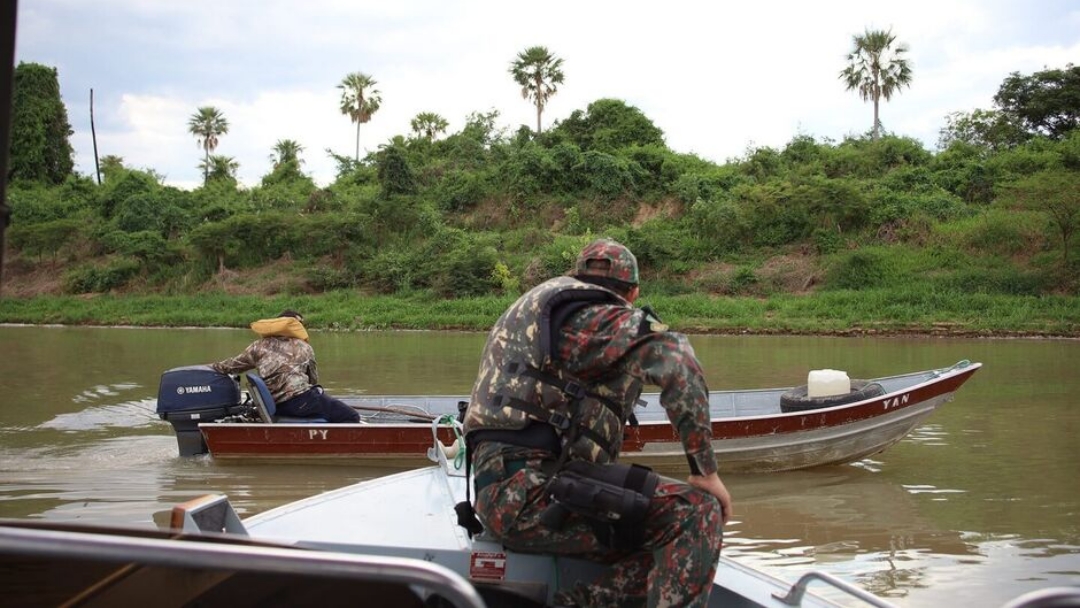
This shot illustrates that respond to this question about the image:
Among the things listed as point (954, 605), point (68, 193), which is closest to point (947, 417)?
point (954, 605)

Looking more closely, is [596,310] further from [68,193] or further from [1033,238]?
[68,193]

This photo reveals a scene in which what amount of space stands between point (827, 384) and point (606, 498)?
6981 millimetres

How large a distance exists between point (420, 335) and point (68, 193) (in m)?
29.2

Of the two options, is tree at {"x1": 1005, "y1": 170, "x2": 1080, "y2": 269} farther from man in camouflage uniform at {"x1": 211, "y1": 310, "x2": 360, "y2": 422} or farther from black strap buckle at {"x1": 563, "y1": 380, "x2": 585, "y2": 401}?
black strap buckle at {"x1": 563, "y1": 380, "x2": 585, "y2": 401}

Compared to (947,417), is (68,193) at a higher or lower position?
higher

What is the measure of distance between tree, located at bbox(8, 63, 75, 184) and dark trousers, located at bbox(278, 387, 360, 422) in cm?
4539

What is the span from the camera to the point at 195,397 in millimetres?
8945

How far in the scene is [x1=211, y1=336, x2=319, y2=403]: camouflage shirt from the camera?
28.7 ft

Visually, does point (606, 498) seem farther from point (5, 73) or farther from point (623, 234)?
point (623, 234)

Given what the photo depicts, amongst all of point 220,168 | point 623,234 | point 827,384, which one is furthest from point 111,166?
point 827,384

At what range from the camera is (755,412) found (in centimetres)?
1038

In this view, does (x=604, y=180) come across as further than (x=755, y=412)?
Yes

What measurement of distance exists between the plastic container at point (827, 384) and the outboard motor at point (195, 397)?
5.35 meters

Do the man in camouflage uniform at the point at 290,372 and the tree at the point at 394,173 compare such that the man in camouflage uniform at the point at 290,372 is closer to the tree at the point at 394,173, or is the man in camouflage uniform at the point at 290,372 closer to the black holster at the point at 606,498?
the black holster at the point at 606,498
